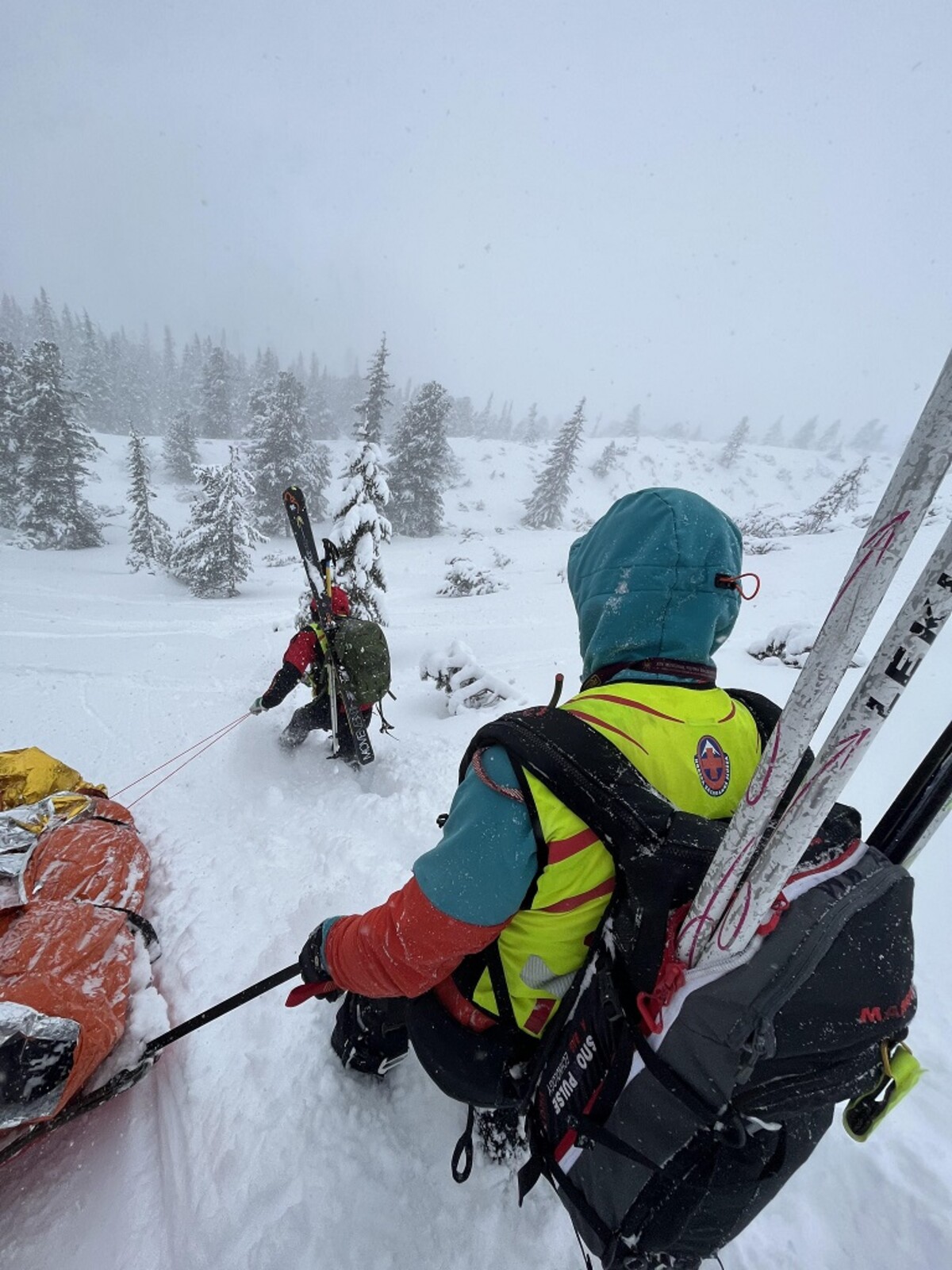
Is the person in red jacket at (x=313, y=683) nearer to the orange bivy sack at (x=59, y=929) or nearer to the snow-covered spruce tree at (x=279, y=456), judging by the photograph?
the orange bivy sack at (x=59, y=929)

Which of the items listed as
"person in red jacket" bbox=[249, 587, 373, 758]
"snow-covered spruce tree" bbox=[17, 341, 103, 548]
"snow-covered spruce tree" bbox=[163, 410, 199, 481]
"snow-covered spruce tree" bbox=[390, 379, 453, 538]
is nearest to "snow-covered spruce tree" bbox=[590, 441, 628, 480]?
"snow-covered spruce tree" bbox=[390, 379, 453, 538]

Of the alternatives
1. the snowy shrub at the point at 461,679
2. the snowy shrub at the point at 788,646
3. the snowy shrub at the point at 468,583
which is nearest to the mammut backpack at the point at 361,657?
the snowy shrub at the point at 461,679

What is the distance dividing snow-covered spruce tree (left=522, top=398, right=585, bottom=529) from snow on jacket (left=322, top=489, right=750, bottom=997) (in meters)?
38.6

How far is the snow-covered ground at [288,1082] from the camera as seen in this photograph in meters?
1.87

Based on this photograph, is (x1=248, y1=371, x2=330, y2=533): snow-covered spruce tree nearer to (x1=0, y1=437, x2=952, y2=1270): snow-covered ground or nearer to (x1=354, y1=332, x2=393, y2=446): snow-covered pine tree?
(x1=354, y1=332, x2=393, y2=446): snow-covered pine tree

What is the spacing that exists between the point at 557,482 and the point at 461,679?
3331 cm

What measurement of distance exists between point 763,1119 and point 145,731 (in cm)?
726

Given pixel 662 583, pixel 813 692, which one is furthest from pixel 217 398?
pixel 813 692

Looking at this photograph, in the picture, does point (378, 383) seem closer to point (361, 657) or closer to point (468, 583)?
point (468, 583)

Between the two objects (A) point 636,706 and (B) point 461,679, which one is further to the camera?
(B) point 461,679

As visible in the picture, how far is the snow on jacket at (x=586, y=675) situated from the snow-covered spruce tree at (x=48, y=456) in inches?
1175

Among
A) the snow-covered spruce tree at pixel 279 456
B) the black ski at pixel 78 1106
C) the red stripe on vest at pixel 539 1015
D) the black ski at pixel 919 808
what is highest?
the black ski at pixel 919 808

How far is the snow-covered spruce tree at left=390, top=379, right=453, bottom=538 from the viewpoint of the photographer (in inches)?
1214

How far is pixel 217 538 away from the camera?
65.7ft
